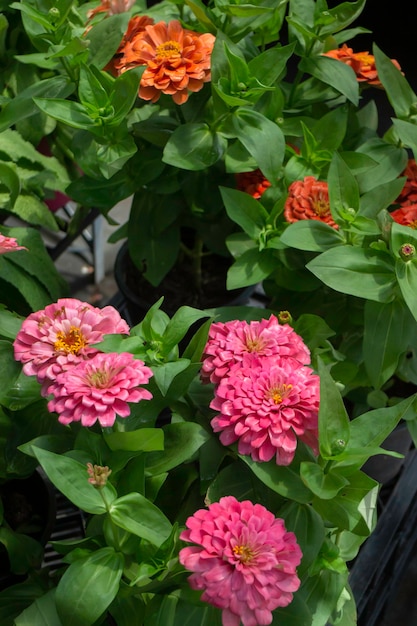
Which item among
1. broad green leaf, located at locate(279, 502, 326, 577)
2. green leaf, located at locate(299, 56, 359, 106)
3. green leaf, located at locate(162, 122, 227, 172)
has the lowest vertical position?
broad green leaf, located at locate(279, 502, 326, 577)

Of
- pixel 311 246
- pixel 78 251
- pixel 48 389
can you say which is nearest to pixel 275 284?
pixel 311 246

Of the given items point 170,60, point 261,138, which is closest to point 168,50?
point 170,60

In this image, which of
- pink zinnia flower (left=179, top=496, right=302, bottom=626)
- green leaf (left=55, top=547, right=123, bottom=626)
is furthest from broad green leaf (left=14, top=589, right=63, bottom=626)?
pink zinnia flower (left=179, top=496, right=302, bottom=626)

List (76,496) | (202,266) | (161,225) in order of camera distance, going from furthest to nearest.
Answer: (202,266), (161,225), (76,496)

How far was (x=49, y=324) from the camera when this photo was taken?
1.86ft

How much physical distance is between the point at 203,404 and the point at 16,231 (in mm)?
383

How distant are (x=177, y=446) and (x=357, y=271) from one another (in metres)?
0.23

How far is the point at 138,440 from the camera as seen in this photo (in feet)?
1.81

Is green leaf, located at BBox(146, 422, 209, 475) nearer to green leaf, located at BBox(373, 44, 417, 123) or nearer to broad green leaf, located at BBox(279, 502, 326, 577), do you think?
broad green leaf, located at BBox(279, 502, 326, 577)

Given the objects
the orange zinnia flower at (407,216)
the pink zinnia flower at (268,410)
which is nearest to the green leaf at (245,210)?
the orange zinnia flower at (407,216)

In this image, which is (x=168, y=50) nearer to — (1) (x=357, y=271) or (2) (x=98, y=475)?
(1) (x=357, y=271)

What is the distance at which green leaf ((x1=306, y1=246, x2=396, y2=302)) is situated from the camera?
668 millimetres

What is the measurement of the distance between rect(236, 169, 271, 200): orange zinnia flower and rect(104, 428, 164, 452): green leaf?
0.37 metres

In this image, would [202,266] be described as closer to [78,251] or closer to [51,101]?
[51,101]
